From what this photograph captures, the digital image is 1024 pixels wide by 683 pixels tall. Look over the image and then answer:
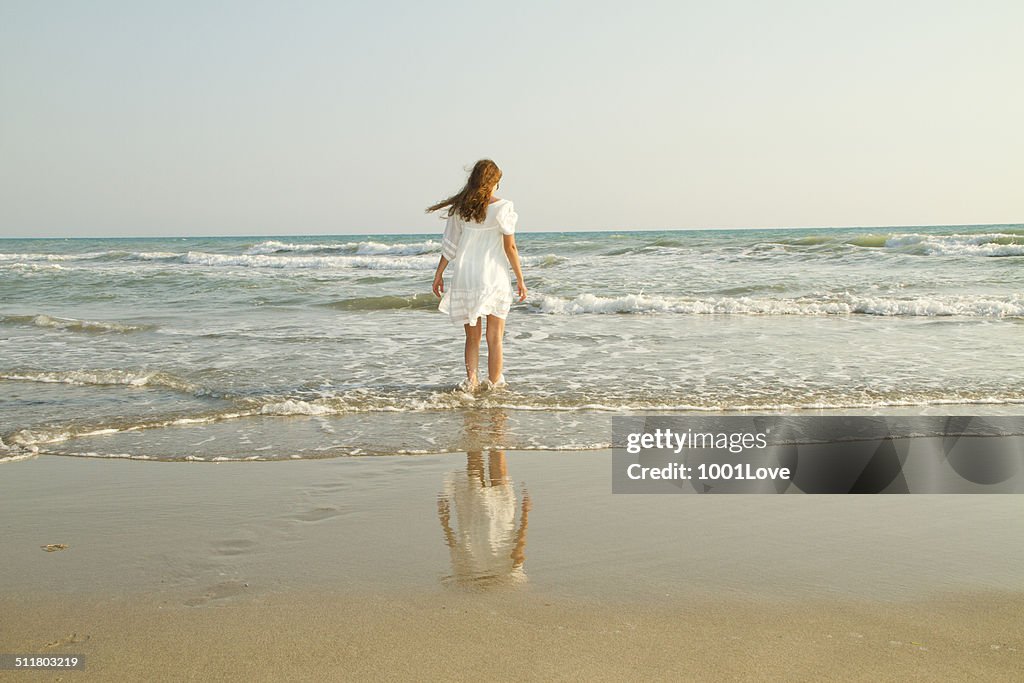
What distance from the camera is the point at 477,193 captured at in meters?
6.02

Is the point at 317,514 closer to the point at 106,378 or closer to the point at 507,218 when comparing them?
the point at 507,218

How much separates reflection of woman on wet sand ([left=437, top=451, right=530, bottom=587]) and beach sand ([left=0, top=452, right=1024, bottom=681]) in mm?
16

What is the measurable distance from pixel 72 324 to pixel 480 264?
6.92m

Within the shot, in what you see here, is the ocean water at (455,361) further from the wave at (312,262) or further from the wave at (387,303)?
the wave at (312,262)

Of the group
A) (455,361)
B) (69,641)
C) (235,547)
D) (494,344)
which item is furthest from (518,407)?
(69,641)

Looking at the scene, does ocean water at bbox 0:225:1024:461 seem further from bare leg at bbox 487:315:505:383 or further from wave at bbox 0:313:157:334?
bare leg at bbox 487:315:505:383

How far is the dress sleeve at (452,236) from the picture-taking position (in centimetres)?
628

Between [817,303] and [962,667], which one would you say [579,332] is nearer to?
[817,303]

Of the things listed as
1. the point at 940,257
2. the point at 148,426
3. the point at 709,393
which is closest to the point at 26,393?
the point at 148,426

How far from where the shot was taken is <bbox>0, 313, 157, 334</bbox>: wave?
10.2m

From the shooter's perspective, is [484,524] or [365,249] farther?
[365,249]

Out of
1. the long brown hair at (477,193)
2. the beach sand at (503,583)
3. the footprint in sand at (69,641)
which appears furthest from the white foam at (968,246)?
the footprint in sand at (69,641)

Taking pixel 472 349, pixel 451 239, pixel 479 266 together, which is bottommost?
pixel 472 349

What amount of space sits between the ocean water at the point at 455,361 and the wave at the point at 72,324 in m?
0.04
